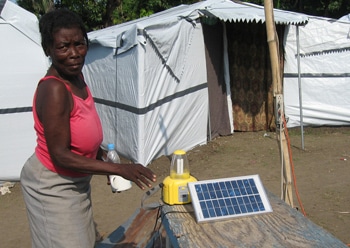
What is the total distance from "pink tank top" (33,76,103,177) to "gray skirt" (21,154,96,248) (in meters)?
0.04

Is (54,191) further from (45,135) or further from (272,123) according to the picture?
(272,123)

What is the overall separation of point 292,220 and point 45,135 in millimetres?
1276

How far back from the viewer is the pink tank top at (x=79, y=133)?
2041 mm

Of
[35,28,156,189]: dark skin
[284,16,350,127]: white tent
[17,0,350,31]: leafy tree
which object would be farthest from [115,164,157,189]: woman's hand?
[17,0,350,31]: leafy tree

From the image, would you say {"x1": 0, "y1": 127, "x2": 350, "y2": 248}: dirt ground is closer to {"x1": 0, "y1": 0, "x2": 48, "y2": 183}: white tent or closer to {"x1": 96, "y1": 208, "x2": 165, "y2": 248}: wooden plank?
{"x1": 0, "y1": 0, "x2": 48, "y2": 183}: white tent

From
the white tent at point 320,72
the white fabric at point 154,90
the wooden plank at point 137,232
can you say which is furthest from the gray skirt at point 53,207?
the white tent at point 320,72

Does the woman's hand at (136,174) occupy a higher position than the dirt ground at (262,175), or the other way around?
the woman's hand at (136,174)

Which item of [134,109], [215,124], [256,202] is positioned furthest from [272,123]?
[256,202]

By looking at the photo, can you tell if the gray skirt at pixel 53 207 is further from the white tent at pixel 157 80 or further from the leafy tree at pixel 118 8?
the leafy tree at pixel 118 8

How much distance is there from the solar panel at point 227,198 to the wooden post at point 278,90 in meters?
0.99

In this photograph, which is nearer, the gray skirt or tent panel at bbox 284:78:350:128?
the gray skirt

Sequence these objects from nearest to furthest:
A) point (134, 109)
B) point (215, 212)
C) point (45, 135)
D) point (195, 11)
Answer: point (45, 135)
point (215, 212)
point (134, 109)
point (195, 11)

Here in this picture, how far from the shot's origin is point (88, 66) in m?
8.05

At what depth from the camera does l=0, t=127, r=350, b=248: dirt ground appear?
15.3ft
